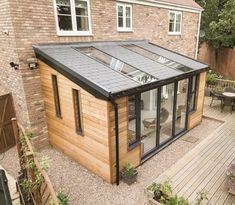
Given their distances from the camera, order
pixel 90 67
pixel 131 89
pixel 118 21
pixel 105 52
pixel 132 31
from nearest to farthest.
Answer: pixel 131 89
pixel 90 67
pixel 105 52
pixel 118 21
pixel 132 31

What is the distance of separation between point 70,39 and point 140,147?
458cm

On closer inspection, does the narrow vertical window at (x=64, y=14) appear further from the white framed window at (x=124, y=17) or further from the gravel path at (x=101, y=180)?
the gravel path at (x=101, y=180)

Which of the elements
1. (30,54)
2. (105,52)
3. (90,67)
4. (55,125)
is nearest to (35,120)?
(55,125)

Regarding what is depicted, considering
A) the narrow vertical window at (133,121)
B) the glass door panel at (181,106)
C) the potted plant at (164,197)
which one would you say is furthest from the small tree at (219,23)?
the potted plant at (164,197)

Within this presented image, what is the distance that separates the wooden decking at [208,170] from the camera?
5.38m

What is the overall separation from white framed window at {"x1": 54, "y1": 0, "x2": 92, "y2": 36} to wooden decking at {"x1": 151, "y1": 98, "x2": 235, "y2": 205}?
19.1 ft

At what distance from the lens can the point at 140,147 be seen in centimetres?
655

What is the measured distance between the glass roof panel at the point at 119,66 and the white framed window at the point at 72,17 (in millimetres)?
871

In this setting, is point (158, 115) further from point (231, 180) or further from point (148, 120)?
point (231, 180)

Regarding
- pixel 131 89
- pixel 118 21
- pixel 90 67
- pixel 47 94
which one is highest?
pixel 118 21

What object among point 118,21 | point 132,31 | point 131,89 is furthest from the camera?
point 132,31

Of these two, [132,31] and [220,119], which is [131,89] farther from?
[220,119]

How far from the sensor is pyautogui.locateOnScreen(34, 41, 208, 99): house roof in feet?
17.7

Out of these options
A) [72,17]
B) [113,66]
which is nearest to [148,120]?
[113,66]
